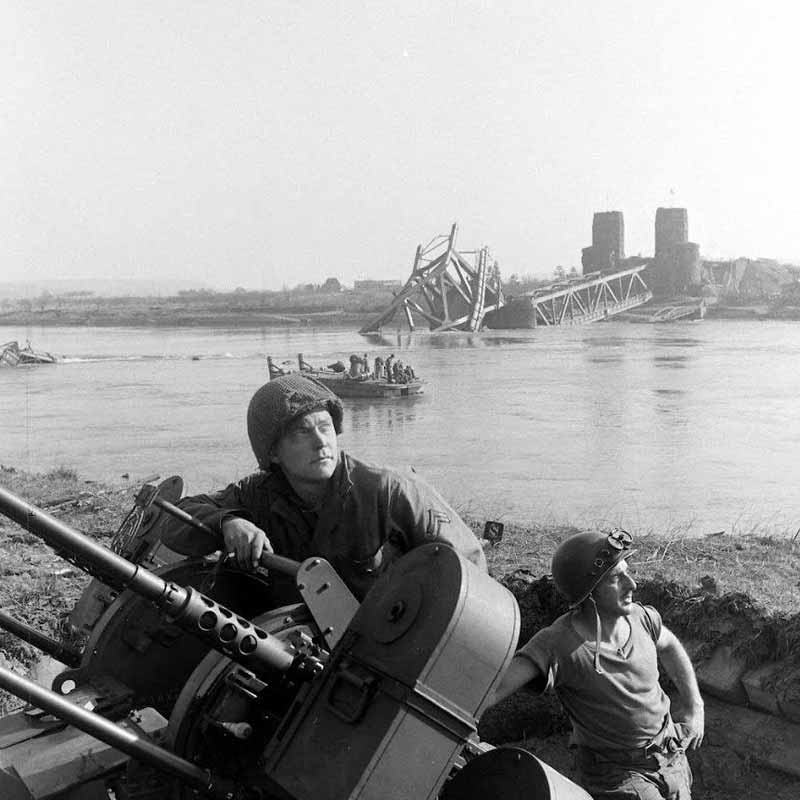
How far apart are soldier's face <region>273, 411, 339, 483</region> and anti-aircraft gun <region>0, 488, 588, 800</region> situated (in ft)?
1.56

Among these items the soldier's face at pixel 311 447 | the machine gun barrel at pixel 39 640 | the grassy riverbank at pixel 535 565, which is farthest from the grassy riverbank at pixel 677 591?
the soldier's face at pixel 311 447

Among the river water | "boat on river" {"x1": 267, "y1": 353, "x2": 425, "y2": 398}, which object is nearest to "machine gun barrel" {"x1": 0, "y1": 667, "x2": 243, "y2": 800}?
the river water

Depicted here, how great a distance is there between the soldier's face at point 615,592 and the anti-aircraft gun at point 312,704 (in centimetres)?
62

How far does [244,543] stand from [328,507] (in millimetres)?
353

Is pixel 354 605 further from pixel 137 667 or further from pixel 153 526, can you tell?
pixel 153 526

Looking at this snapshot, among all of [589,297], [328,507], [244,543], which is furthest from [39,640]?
[589,297]

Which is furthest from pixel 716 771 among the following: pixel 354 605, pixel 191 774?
pixel 191 774

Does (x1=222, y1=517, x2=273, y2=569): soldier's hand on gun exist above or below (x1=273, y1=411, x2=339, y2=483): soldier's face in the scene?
below

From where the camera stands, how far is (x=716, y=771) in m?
4.33

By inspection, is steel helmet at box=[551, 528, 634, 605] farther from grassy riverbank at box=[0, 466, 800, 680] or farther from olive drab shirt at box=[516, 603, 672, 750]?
grassy riverbank at box=[0, 466, 800, 680]

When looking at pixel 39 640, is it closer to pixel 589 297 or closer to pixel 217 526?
pixel 217 526

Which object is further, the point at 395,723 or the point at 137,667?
the point at 137,667

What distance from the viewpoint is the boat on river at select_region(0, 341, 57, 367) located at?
34.7 meters

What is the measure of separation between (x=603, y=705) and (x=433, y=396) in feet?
79.4
